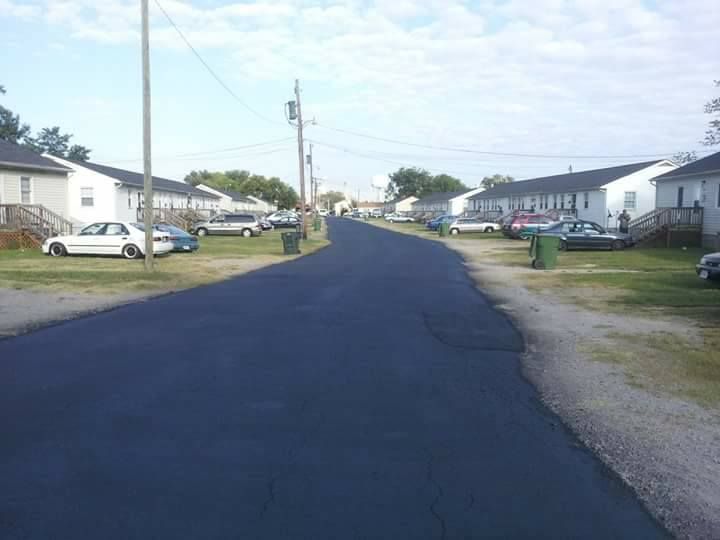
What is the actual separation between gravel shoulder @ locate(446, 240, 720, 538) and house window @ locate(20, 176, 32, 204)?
88.7ft

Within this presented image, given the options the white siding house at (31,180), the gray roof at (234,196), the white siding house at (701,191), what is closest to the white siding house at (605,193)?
the white siding house at (701,191)

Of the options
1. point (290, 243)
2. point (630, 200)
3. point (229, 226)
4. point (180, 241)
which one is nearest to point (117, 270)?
point (180, 241)

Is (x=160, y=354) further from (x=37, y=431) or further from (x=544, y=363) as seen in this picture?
(x=544, y=363)

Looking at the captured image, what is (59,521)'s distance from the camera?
14.6ft

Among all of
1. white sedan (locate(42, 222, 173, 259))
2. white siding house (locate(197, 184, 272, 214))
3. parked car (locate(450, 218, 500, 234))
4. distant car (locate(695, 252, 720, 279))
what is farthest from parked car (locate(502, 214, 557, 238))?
white siding house (locate(197, 184, 272, 214))

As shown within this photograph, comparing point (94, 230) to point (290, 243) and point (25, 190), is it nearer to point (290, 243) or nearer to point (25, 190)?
point (25, 190)

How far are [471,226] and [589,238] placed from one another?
2366 cm

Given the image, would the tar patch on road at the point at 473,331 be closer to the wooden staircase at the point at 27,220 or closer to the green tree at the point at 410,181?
the wooden staircase at the point at 27,220

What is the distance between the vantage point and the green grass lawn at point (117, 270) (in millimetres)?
18125

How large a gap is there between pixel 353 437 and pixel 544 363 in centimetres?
419

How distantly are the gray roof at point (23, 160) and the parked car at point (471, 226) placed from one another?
30.8 meters

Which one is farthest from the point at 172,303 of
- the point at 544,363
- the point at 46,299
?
the point at 544,363

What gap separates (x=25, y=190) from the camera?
107 feet

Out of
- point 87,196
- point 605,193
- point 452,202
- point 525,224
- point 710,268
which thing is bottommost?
point 710,268
